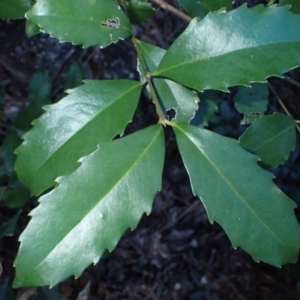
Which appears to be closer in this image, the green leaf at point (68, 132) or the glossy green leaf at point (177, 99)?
the green leaf at point (68, 132)

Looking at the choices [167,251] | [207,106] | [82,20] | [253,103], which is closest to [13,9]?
[82,20]

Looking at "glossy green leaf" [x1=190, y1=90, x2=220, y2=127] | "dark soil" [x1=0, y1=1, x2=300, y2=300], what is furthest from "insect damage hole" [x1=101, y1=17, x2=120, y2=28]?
"dark soil" [x1=0, y1=1, x2=300, y2=300]

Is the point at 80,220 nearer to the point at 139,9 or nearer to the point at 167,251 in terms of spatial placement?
the point at 139,9

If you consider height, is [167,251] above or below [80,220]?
below

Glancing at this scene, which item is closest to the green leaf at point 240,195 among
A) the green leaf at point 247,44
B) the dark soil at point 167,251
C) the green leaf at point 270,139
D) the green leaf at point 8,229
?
the green leaf at point 247,44

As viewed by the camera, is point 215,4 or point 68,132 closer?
A: point 68,132

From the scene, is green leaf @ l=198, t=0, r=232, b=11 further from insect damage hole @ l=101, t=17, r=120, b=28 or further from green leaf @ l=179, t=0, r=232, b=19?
insect damage hole @ l=101, t=17, r=120, b=28

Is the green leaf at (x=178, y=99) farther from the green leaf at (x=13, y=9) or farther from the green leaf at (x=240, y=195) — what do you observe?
the green leaf at (x=13, y=9)
